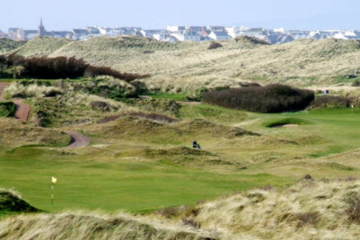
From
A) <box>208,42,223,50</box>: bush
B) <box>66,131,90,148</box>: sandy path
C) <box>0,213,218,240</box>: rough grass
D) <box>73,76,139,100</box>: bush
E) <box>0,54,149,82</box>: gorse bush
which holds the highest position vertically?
<box>208,42,223,50</box>: bush

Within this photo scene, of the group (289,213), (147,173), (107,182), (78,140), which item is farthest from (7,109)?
(289,213)

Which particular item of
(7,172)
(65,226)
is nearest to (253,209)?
(65,226)

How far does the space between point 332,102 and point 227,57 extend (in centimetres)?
8253

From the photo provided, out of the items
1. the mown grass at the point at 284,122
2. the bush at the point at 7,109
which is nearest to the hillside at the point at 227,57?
the mown grass at the point at 284,122

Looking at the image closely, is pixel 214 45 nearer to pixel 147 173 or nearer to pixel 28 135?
pixel 28 135

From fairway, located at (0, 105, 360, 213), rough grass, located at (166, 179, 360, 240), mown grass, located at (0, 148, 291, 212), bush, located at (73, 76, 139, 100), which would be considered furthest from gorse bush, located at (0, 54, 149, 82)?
rough grass, located at (166, 179, 360, 240)

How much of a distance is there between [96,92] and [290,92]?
1550 centimetres

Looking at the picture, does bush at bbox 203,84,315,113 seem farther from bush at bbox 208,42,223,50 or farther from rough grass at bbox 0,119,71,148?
bush at bbox 208,42,223,50

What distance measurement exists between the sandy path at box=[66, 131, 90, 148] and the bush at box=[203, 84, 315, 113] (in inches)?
873

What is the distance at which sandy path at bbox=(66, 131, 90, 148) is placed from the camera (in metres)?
39.5

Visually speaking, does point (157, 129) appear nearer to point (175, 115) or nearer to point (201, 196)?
point (175, 115)

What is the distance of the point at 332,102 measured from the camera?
64.4 metres

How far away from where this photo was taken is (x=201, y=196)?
1933 cm

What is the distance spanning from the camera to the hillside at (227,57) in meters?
122
